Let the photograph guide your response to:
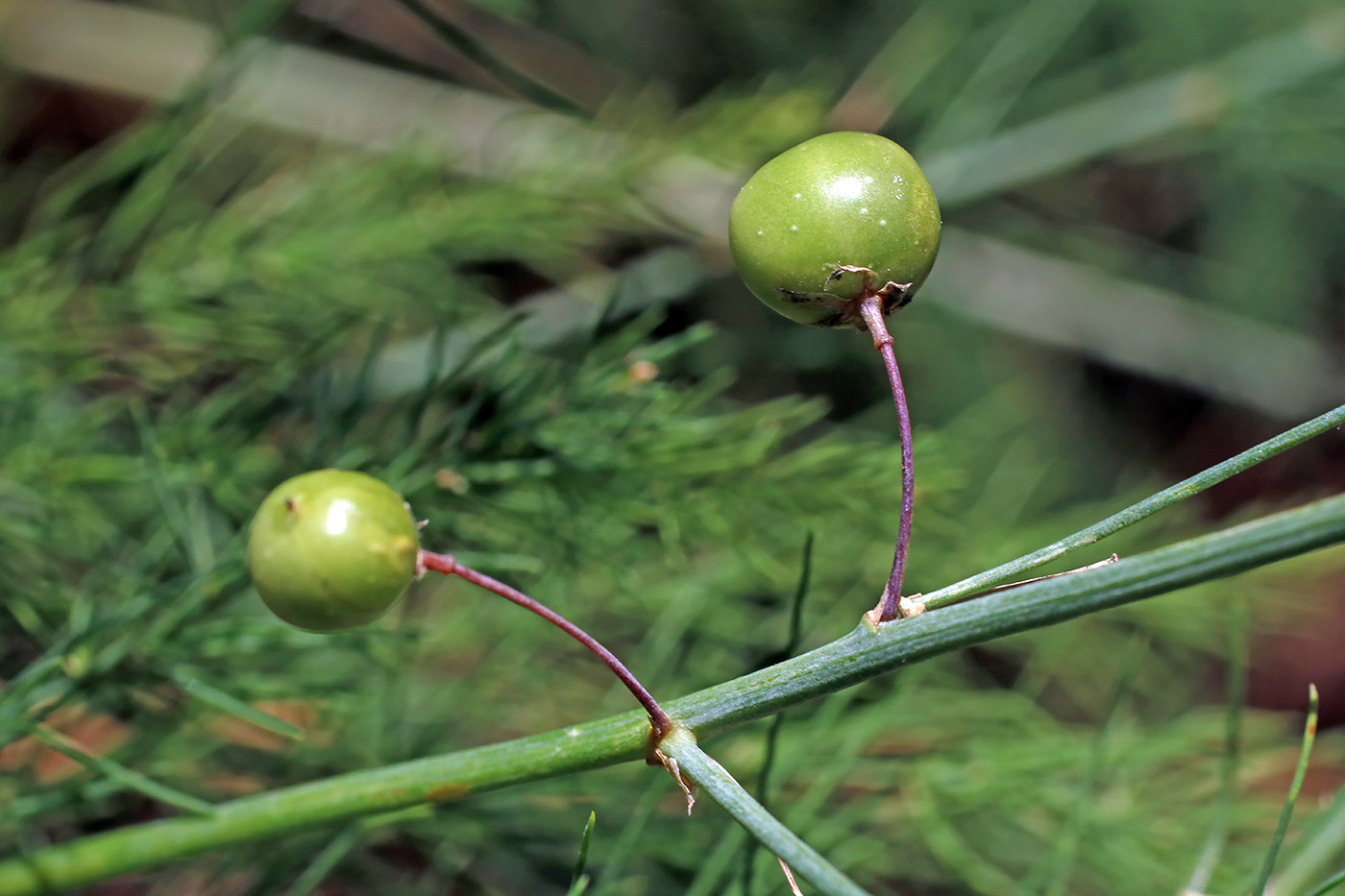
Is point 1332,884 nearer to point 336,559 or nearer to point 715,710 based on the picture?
point 715,710

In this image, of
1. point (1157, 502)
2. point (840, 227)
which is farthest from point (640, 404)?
point (1157, 502)

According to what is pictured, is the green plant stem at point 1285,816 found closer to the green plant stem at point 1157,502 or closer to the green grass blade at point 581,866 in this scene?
the green plant stem at point 1157,502

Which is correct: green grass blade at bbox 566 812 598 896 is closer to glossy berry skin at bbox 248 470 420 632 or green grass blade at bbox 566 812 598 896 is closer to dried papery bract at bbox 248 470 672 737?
dried papery bract at bbox 248 470 672 737

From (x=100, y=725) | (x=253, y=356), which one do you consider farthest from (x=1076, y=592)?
(x=100, y=725)

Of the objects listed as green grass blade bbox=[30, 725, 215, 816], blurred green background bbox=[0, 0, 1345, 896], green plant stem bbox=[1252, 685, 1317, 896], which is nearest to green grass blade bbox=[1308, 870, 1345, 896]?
green plant stem bbox=[1252, 685, 1317, 896]

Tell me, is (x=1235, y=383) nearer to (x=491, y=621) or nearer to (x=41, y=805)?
(x=491, y=621)

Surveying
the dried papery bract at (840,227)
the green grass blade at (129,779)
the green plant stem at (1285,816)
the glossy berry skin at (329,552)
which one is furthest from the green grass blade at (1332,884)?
the green grass blade at (129,779)

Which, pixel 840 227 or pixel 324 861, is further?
pixel 324 861

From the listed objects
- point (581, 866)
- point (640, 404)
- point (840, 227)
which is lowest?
point (581, 866)
